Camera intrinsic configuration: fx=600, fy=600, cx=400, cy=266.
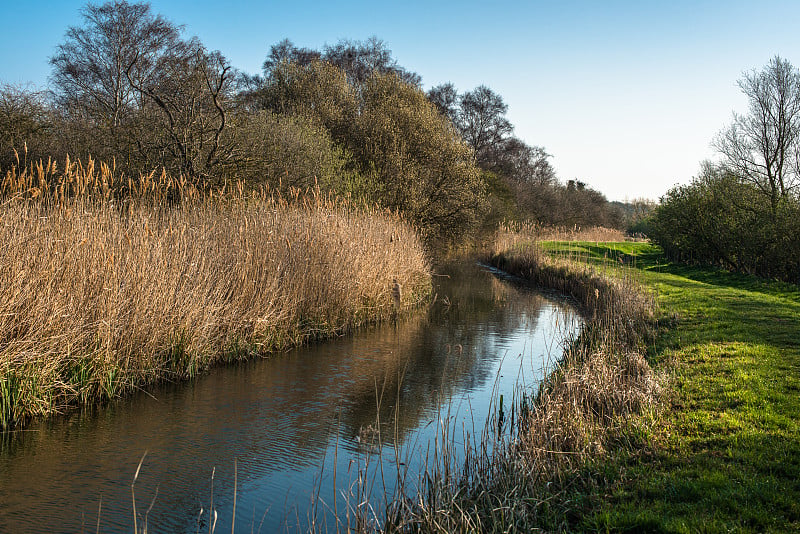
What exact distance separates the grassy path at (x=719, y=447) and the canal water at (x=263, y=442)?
1.40 m

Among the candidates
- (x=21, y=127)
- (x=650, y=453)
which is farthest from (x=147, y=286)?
(x=21, y=127)

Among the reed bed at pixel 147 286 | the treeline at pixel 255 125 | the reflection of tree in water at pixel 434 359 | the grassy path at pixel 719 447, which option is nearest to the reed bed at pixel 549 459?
the grassy path at pixel 719 447

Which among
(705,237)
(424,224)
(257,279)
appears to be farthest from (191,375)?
(705,237)

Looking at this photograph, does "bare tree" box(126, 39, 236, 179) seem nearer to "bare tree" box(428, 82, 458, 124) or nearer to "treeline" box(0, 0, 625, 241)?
"treeline" box(0, 0, 625, 241)

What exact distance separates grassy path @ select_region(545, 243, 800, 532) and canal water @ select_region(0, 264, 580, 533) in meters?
1.40

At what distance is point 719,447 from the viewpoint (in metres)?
4.90

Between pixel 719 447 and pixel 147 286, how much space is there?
6802 mm

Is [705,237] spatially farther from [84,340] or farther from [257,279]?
[84,340]

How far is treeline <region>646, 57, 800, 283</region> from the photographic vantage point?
61.3 feet

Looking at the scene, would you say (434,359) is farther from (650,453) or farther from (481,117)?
(481,117)

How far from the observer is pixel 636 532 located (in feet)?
12.3

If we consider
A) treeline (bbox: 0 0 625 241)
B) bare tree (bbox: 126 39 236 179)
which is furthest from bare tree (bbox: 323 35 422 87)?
bare tree (bbox: 126 39 236 179)

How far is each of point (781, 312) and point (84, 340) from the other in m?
11.4

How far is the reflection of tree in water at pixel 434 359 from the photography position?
7.49 m
